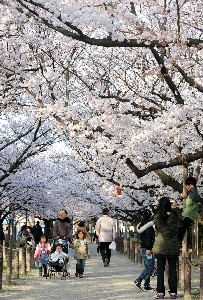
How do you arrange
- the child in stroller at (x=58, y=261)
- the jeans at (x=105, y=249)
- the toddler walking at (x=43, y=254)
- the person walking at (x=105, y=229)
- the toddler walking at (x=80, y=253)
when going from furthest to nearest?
the jeans at (x=105, y=249) < the person walking at (x=105, y=229) < the toddler walking at (x=43, y=254) < the toddler walking at (x=80, y=253) < the child in stroller at (x=58, y=261)

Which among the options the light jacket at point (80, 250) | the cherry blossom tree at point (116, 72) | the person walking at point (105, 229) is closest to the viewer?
the cherry blossom tree at point (116, 72)

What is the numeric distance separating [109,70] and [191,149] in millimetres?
5311

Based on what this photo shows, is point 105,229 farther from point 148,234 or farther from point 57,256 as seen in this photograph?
point 148,234

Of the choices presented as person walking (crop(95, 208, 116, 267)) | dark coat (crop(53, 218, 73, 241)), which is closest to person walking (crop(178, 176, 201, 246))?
dark coat (crop(53, 218, 73, 241))

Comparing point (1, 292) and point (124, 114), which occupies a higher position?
point (124, 114)

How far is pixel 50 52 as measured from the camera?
1403 cm

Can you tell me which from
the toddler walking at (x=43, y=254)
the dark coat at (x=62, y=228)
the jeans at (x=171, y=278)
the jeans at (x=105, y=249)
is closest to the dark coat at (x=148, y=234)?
the jeans at (x=171, y=278)

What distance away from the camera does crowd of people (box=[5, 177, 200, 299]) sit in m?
9.98

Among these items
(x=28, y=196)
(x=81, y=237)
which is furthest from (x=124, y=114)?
(x=28, y=196)

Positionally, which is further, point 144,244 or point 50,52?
point 50,52

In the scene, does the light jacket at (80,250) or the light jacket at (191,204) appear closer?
the light jacket at (191,204)

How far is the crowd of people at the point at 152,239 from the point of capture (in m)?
9.98

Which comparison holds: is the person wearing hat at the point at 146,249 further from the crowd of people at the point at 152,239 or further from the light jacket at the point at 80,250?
the light jacket at the point at 80,250

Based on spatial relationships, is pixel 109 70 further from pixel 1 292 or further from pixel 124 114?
pixel 1 292
